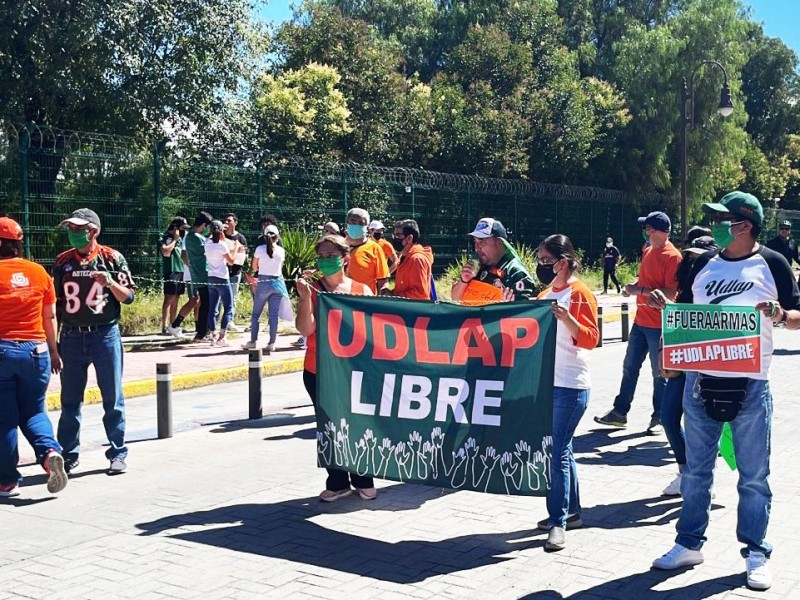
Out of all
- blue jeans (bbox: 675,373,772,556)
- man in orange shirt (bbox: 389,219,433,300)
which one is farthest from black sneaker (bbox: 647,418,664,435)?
blue jeans (bbox: 675,373,772,556)

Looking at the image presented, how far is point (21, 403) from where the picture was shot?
283 inches

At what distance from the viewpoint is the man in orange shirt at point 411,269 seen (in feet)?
28.9

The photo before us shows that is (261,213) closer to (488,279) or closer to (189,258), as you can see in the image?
(189,258)

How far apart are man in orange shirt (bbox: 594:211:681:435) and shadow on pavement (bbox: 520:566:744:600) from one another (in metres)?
3.33

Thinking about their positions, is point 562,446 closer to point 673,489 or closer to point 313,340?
Answer: point 673,489

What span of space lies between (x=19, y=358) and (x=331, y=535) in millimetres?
2723

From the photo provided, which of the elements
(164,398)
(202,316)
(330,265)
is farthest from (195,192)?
(330,265)

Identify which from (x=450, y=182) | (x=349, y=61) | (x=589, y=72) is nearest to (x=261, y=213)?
(x=450, y=182)

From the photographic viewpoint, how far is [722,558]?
18.4ft

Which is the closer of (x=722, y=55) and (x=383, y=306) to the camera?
(x=383, y=306)

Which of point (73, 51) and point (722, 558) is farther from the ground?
point (73, 51)

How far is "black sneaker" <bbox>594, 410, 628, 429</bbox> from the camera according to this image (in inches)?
375

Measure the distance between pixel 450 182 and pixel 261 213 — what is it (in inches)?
305

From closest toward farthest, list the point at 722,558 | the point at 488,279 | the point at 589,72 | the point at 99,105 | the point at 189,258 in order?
the point at 722,558
the point at 488,279
the point at 189,258
the point at 99,105
the point at 589,72
